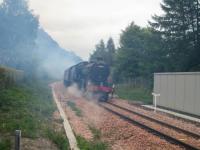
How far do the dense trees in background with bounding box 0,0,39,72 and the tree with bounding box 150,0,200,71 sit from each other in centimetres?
2160

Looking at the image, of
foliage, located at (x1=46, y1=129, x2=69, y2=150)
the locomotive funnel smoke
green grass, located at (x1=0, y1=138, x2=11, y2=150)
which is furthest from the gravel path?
the locomotive funnel smoke

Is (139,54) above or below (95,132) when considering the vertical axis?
above

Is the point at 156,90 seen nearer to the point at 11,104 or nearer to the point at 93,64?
the point at 93,64

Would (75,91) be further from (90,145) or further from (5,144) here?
(5,144)

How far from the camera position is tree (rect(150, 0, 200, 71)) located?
3966cm

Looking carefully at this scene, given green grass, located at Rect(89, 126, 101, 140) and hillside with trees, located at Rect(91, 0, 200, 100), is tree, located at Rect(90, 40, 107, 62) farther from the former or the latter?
green grass, located at Rect(89, 126, 101, 140)

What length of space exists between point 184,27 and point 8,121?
31830 mm

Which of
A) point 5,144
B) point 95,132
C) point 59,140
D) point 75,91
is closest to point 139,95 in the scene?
point 75,91

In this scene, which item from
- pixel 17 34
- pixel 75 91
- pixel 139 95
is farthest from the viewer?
pixel 17 34

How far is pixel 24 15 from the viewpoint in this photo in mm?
58469

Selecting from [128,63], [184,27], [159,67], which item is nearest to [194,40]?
[184,27]

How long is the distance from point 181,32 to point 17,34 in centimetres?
2646

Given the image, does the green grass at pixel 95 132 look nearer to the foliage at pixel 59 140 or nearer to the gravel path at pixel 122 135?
the gravel path at pixel 122 135

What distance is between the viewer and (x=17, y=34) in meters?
56.6
